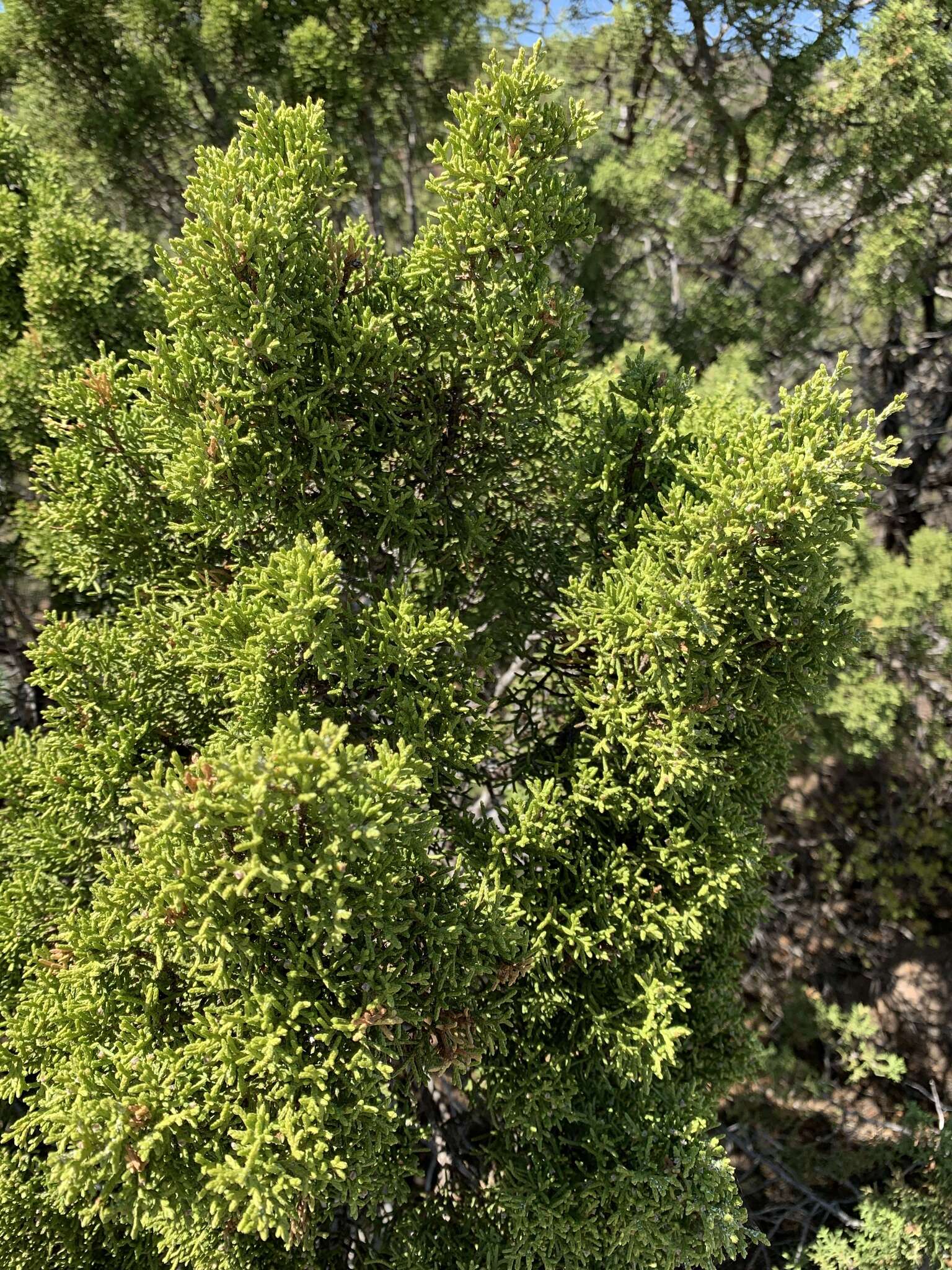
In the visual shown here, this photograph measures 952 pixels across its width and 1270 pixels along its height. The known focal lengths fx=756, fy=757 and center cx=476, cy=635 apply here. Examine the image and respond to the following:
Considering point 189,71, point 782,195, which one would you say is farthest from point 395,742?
point 782,195

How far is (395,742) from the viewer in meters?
3.86

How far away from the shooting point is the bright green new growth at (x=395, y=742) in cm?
310

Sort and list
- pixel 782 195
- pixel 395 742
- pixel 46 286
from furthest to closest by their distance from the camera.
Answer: pixel 782 195 < pixel 46 286 < pixel 395 742

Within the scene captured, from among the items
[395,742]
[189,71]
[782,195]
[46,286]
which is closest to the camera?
[395,742]

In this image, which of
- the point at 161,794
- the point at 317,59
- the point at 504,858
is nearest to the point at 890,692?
the point at 504,858

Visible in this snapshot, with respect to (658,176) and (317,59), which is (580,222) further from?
(658,176)

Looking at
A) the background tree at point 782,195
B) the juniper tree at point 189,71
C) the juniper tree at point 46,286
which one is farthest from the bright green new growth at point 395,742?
the background tree at point 782,195

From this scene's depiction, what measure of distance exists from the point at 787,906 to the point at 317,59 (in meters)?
11.0

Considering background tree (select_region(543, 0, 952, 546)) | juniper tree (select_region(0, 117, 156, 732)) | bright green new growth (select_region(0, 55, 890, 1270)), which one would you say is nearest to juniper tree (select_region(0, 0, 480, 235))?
juniper tree (select_region(0, 117, 156, 732))

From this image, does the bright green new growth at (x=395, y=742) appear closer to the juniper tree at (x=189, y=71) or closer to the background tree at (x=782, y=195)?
the juniper tree at (x=189, y=71)

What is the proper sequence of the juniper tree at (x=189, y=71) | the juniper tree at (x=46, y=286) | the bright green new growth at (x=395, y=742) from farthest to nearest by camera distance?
the juniper tree at (x=189, y=71)
the juniper tree at (x=46, y=286)
the bright green new growth at (x=395, y=742)

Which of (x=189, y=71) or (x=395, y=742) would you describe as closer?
(x=395, y=742)

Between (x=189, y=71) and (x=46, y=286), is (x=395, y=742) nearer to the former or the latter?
(x=46, y=286)

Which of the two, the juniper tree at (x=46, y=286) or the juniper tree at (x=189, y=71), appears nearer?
the juniper tree at (x=46, y=286)
